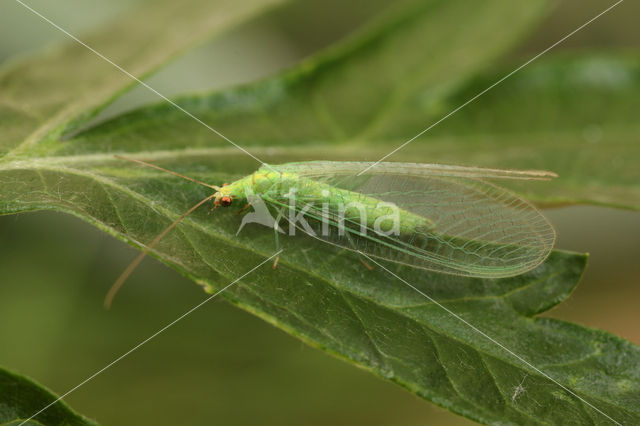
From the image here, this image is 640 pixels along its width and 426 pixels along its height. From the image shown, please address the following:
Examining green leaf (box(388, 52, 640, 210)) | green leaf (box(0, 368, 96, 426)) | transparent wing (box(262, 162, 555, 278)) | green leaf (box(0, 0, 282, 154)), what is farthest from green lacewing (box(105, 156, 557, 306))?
green leaf (box(0, 368, 96, 426))

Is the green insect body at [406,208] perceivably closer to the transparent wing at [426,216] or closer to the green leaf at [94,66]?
the transparent wing at [426,216]

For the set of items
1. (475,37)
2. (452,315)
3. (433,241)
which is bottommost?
(452,315)

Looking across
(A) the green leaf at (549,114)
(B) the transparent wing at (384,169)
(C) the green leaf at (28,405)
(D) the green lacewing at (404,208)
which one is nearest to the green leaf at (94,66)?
(D) the green lacewing at (404,208)

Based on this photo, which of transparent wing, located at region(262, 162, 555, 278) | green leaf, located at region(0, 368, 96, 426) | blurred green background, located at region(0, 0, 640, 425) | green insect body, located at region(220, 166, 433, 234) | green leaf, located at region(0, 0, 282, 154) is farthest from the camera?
blurred green background, located at region(0, 0, 640, 425)

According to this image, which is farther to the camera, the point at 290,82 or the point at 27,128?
the point at 290,82

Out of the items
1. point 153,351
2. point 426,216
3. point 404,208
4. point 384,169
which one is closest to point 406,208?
point 404,208

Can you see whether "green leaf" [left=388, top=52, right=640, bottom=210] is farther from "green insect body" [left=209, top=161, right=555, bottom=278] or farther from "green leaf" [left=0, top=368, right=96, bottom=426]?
"green leaf" [left=0, top=368, right=96, bottom=426]

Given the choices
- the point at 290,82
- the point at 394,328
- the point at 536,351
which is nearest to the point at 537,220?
the point at 536,351

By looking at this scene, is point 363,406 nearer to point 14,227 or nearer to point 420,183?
point 420,183
